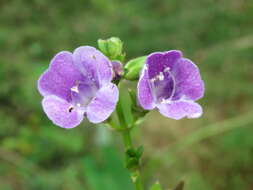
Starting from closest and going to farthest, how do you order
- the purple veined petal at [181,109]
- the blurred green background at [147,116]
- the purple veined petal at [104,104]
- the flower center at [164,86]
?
the purple veined petal at [104,104], the purple veined petal at [181,109], the flower center at [164,86], the blurred green background at [147,116]

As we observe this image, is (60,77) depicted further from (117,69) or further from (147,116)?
(147,116)

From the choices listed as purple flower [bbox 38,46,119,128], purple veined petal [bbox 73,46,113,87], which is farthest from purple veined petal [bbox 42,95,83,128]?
purple veined petal [bbox 73,46,113,87]

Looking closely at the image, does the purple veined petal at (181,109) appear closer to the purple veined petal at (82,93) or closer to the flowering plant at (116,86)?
the flowering plant at (116,86)

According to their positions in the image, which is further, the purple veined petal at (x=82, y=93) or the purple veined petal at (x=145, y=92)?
the purple veined petal at (x=82, y=93)

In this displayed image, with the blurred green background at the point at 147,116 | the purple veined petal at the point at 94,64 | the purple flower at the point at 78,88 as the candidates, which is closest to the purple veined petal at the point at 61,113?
the purple flower at the point at 78,88

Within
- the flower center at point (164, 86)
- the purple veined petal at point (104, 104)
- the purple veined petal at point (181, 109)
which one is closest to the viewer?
the purple veined petal at point (104, 104)
